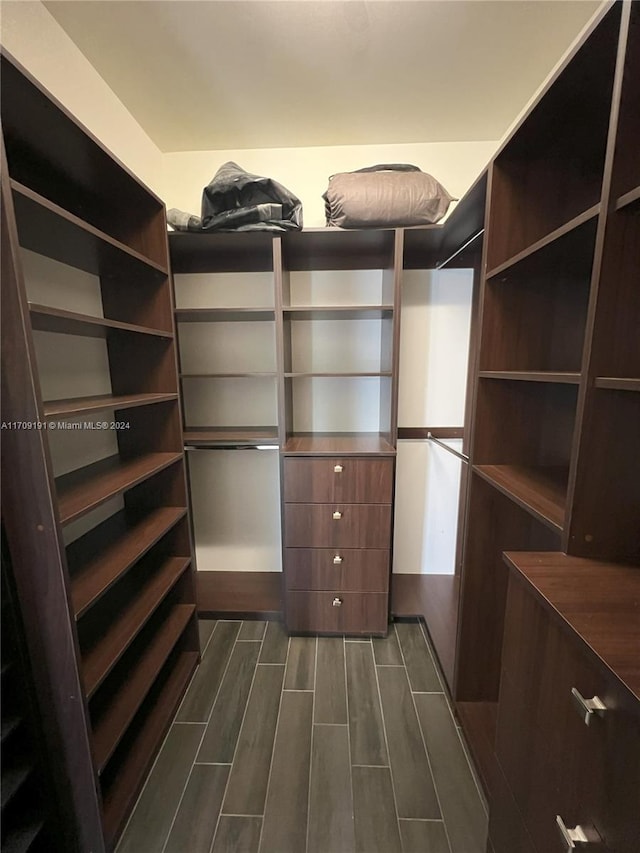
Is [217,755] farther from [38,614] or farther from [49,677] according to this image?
[38,614]

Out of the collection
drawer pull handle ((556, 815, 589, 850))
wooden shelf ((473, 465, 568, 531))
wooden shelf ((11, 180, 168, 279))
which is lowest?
drawer pull handle ((556, 815, 589, 850))

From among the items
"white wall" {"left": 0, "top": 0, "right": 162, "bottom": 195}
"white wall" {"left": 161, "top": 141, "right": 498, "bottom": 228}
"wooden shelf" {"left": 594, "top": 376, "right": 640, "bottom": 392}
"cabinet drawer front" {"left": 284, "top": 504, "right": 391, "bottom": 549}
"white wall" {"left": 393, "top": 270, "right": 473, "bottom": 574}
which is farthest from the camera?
"white wall" {"left": 393, "top": 270, "right": 473, "bottom": 574}

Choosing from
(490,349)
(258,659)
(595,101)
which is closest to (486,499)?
(490,349)

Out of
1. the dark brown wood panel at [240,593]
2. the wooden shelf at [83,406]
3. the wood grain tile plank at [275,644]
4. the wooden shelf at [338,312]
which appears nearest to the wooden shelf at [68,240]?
the wooden shelf at [83,406]

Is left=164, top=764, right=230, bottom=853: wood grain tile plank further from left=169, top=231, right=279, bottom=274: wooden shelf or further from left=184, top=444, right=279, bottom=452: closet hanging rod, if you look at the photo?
left=169, top=231, right=279, bottom=274: wooden shelf

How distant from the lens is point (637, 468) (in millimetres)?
→ 758

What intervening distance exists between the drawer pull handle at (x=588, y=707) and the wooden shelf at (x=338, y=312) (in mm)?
1442

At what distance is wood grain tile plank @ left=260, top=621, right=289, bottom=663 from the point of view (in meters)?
1.72

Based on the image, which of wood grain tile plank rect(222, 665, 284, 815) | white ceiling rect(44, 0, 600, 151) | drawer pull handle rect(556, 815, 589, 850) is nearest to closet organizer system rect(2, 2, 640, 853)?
drawer pull handle rect(556, 815, 589, 850)

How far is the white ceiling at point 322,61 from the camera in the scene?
1166 millimetres

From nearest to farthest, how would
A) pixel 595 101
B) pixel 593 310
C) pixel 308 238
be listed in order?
1. pixel 593 310
2. pixel 595 101
3. pixel 308 238

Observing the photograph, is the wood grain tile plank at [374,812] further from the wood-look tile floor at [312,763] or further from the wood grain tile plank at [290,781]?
the wood grain tile plank at [290,781]

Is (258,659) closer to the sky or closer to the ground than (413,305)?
closer to the ground

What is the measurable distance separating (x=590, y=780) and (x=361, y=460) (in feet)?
3.83
